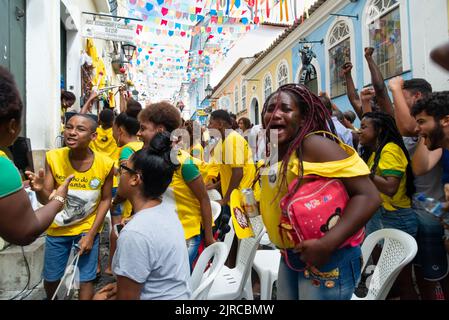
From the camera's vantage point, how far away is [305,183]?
5.19 ft

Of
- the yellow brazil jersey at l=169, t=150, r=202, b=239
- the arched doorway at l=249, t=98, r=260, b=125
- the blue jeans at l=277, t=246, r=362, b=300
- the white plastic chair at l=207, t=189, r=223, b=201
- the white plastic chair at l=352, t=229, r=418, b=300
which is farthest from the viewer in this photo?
the arched doorway at l=249, t=98, r=260, b=125

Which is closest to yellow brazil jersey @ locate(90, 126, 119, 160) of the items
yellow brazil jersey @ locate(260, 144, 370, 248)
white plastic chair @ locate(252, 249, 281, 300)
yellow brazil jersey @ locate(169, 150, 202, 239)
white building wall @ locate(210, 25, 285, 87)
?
yellow brazil jersey @ locate(169, 150, 202, 239)

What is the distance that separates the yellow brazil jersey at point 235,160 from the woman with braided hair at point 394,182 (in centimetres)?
136

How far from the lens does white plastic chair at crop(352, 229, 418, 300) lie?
209cm

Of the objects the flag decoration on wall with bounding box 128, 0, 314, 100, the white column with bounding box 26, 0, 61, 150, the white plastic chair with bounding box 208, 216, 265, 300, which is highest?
the flag decoration on wall with bounding box 128, 0, 314, 100

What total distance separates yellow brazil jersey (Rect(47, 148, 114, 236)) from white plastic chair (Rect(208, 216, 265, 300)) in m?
1.18

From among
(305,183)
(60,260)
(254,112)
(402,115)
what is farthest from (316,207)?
(254,112)

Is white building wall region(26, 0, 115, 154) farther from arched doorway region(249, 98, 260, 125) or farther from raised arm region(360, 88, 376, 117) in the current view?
arched doorway region(249, 98, 260, 125)

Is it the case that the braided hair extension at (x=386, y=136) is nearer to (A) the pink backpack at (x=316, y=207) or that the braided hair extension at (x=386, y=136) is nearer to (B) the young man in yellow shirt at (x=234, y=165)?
(B) the young man in yellow shirt at (x=234, y=165)

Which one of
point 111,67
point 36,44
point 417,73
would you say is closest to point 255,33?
point 111,67

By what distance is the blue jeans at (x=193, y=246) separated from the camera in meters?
2.50

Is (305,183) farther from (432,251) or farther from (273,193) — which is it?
(432,251)

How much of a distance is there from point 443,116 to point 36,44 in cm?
578

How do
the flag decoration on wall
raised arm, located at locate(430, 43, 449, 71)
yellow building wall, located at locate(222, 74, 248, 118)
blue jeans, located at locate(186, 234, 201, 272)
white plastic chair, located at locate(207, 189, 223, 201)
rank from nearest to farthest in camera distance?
raised arm, located at locate(430, 43, 449, 71) → blue jeans, located at locate(186, 234, 201, 272) → white plastic chair, located at locate(207, 189, 223, 201) → the flag decoration on wall → yellow building wall, located at locate(222, 74, 248, 118)
